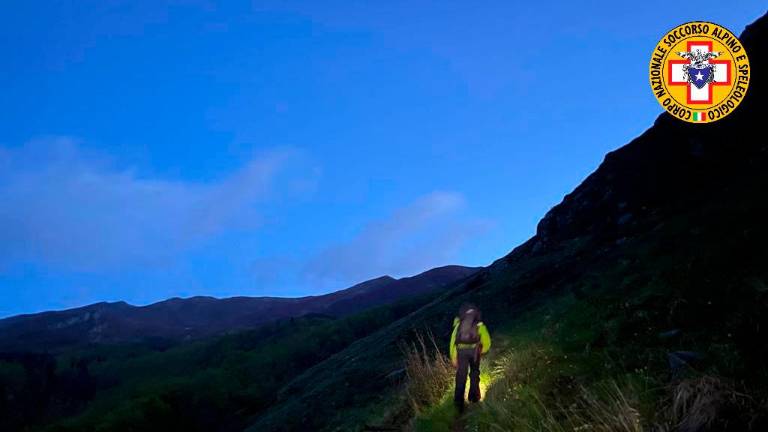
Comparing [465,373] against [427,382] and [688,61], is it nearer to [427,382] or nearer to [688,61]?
[427,382]

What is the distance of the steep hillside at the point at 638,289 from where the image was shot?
27.7 feet

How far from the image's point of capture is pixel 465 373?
11656 mm

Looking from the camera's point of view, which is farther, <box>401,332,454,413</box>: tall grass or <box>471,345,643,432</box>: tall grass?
<box>401,332,454,413</box>: tall grass

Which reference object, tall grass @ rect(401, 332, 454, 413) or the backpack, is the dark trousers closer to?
the backpack

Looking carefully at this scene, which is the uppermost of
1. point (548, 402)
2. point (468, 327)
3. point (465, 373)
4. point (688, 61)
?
point (688, 61)

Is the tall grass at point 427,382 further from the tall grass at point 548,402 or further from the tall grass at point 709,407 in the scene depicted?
the tall grass at point 709,407

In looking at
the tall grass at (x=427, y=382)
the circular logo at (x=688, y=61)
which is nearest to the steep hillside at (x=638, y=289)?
the tall grass at (x=427, y=382)

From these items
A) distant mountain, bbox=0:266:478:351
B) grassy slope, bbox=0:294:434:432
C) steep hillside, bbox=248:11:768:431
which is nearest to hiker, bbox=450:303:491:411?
steep hillside, bbox=248:11:768:431

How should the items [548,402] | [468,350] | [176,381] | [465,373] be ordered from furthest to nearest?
1. [176,381]
2. [468,350]
3. [465,373]
4. [548,402]

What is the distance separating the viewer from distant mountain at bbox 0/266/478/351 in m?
118

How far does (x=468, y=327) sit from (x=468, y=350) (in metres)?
0.55

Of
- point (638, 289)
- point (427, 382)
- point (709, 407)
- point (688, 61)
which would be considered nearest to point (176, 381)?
point (427, 382)

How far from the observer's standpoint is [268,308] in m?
146

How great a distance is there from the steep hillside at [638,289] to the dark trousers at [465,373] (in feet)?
5.27
